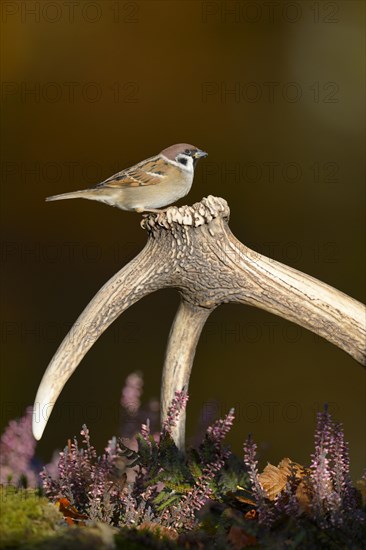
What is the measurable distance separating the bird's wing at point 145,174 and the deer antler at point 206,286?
11.2 inches

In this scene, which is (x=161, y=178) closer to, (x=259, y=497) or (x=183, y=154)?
(x=183, y=154)

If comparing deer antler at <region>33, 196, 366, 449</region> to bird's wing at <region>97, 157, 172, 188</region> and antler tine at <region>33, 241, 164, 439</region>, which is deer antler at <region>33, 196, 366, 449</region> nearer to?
antler tine at <region>33, 241, 164, 439</region>

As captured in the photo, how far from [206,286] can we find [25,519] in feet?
3.11

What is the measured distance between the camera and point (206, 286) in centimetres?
233

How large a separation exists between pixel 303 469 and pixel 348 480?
163 millimetres

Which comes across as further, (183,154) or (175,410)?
(183,154)

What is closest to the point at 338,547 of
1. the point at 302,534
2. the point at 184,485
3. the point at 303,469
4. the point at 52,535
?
the point at 302,534

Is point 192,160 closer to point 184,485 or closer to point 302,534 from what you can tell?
point 184,485

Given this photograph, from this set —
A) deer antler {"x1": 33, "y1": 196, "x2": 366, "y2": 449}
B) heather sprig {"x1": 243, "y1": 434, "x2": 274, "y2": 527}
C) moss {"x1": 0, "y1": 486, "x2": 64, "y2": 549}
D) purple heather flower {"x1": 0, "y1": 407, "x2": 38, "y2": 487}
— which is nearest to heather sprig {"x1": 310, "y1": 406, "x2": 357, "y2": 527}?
heather sprig {"x1": 243, "y1": 434, "x2": 274, "y2": 527}

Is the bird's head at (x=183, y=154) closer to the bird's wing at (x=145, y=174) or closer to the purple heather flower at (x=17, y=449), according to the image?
the bird's wing at (x=145, y=174)

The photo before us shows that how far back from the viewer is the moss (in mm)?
1504

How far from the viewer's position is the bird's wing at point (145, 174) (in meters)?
2.61

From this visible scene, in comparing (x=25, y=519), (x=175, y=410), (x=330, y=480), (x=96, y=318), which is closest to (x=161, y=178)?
(x=96, y=318)

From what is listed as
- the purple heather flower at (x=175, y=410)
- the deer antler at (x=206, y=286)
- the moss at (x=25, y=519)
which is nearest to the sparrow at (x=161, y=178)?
the deer antler at (x=206, y=286)
